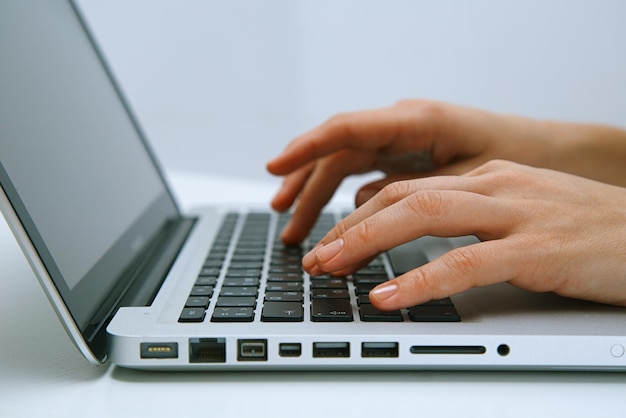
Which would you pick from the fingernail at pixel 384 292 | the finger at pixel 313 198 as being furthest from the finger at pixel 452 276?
the finger at pixel 313 198

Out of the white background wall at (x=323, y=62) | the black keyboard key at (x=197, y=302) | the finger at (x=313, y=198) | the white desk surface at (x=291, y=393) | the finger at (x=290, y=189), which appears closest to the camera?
the white desk surface at (x=291, y=393)

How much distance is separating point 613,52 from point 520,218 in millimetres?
1713

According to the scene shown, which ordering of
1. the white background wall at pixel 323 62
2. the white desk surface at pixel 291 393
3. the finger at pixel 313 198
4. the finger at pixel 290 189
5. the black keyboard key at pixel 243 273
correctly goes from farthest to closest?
1. the white background wall at pixel 323 62
2. the finger at pixel 290 189
3. the finger at pixel 313 198
4. the black keyboard key at pixel 243 273
5. the white desk surface at pixel 291 393

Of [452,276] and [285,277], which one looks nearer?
[452,276]

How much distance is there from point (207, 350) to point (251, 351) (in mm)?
34

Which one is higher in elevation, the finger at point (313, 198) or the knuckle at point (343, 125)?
the knuckle at point (343, 125)

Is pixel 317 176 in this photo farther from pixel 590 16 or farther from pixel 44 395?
pixel 590 16

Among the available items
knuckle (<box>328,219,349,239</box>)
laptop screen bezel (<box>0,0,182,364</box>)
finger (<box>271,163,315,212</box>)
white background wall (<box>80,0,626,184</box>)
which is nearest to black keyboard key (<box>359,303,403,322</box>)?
knuckle (<box>328,219,349,239</box>)

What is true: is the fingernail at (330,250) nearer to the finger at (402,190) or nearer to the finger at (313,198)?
the finger at (402,190)

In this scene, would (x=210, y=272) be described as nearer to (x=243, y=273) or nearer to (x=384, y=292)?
(x=243, y=273)

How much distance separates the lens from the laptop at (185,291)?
0.52 metres

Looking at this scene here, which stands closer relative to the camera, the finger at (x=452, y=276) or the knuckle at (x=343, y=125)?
the finger at (x=452, y=276)

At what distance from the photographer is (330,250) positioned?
0.62 meters

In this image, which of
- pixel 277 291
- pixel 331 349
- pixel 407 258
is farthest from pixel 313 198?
pixel 331 349
